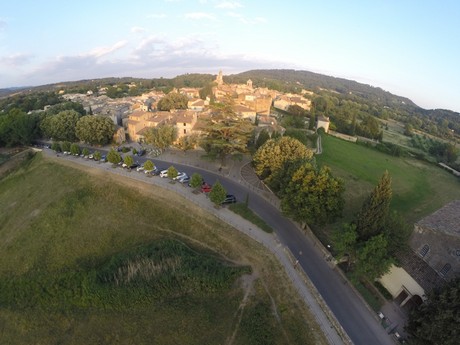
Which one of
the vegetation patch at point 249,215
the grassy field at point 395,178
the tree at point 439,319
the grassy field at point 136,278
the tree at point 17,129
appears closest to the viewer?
the tree at point 439,319

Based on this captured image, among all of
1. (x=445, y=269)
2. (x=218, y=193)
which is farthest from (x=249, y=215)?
(x=445, y=269)

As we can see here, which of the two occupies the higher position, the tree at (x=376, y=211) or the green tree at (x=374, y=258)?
the tree at (x=376, y=211)

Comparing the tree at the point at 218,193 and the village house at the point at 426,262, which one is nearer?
the village house at the point at 426,262

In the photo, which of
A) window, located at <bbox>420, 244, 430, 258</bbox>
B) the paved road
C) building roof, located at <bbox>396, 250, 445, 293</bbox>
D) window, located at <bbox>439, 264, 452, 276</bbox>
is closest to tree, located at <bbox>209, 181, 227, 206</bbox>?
the paved road

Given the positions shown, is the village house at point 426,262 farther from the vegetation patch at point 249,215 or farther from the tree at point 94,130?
the tree at point 94,130

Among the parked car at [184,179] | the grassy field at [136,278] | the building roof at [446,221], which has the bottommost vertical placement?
the grassy field at [136,278]

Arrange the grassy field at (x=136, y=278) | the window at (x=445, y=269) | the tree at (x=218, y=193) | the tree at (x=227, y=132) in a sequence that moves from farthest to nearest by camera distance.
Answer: the tree at (x=227, y=132) < the tree at (x=218, y=193) < the grassy field at (x=136, y=278) < the window at (x=445, y=269)

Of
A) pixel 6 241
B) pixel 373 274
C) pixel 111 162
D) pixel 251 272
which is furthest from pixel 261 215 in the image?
pixel 6 241

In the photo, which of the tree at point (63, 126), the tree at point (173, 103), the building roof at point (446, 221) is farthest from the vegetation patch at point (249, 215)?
the tree at point (173, 103)
